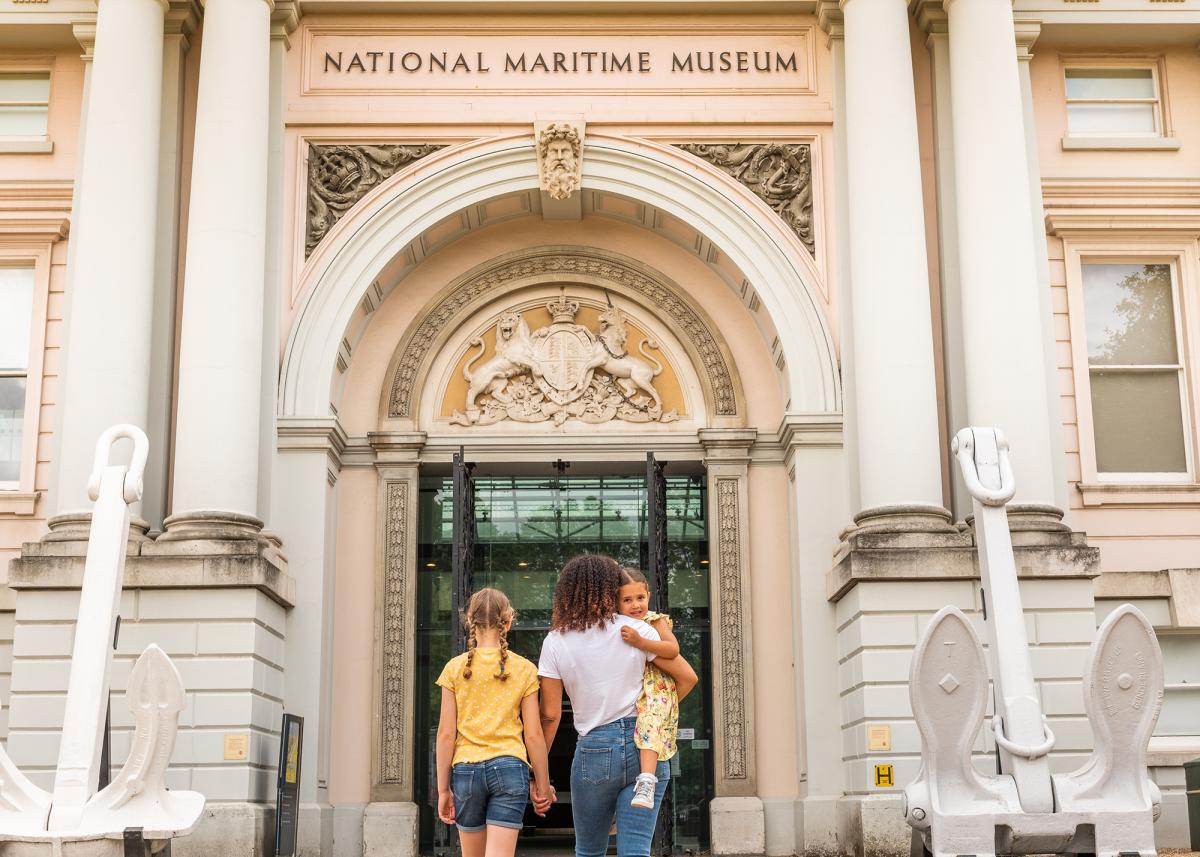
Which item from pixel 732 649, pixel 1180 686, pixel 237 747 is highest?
pixel 732 649

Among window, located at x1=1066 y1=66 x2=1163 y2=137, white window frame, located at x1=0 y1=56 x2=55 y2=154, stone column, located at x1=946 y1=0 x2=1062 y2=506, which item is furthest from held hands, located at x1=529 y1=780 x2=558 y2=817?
window, located at x1=1066 y1=66 x2=1163 y2=137

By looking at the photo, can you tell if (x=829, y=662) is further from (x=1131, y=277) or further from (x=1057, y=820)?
(x=1057, y=820)

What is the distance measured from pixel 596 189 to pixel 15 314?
688 cm

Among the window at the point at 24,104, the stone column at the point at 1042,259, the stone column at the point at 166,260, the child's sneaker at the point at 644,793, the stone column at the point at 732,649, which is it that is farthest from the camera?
the window at the point at 24,104

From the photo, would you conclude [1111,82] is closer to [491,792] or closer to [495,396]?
[495,396]

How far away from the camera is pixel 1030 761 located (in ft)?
28.6

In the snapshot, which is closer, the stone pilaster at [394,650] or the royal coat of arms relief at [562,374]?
the stone pilaster at [394,650]

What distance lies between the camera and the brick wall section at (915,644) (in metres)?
14.1

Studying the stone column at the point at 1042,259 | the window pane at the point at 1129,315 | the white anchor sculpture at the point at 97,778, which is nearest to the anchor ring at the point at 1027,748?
the white anchor sculpture at the point at 97,778

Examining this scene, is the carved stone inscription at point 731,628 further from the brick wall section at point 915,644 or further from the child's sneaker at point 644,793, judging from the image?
the child's sneaker at point 644,793

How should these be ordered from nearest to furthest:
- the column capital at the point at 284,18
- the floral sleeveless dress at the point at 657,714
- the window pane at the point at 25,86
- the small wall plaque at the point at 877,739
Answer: the floral sleeveless dress at the point at 657,714 < the small wall plaque at the point at 877,739 < the column capital at the point at 284,18 < the window pane at the point at 25,86

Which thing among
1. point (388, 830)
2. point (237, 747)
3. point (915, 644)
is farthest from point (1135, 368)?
point (237, 747)

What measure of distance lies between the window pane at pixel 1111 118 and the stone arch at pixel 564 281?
4926mm

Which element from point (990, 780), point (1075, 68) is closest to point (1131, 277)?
point (1075, 68)
